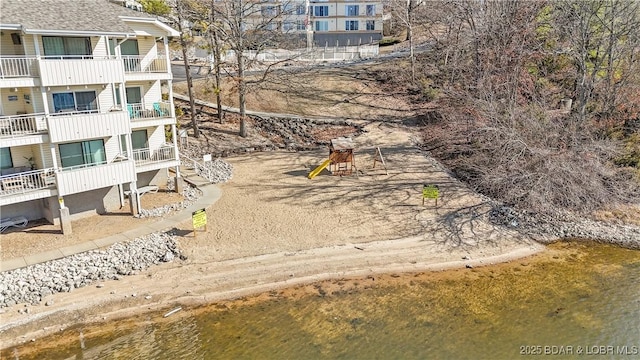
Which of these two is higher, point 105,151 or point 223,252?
point 105,151

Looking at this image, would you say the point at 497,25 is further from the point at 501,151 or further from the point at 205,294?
the point at 205,294

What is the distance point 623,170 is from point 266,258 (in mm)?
23446

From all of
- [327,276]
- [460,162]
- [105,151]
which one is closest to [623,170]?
[460,162]

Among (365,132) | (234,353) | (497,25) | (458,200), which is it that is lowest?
(234,353)

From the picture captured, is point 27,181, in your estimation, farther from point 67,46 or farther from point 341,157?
point 341,157

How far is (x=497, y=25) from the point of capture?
111 feet

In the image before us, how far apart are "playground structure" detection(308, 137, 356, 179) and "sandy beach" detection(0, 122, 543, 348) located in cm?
66

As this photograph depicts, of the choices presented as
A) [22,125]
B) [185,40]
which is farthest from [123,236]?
[185,40]

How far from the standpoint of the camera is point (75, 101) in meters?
23.3

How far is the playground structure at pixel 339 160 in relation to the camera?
30234 mm

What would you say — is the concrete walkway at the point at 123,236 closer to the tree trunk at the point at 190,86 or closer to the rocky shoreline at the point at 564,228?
the tree trunk at the point at 190,86

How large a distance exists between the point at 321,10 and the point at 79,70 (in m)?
56.7

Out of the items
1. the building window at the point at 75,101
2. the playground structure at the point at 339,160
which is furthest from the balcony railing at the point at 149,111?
the playground structure at the point at 339,160

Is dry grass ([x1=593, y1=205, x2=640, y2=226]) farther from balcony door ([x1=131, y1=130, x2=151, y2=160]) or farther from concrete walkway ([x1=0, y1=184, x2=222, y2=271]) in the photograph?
balcony door ([x1=131, y1=130, x2=151, y2=160])
